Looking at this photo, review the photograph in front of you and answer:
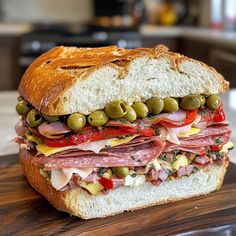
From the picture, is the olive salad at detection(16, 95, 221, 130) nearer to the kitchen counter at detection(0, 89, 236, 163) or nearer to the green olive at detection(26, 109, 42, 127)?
the green olive at detection(26, 109, 42, 127)

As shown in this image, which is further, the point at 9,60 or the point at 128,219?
the point at 9,60

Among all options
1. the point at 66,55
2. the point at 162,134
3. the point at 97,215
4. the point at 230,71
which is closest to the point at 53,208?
the point at 97,215

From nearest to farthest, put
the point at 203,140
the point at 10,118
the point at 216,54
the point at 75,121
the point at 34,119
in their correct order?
the point at 75,121 → the point at 34,119 → the point at 203,140 → the point at 10,118 → the point at 216,54

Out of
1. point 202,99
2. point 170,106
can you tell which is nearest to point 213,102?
point 202,99

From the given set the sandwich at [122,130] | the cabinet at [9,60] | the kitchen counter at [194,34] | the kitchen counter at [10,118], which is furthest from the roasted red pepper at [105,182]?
the cabinet at [9,60]

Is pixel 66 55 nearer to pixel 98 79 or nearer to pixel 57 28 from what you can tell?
pixel 98 79

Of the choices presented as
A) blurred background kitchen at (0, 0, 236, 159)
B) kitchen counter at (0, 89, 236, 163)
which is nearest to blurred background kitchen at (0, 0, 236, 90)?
blurred background kitchen at (0, 0, 236, 159)

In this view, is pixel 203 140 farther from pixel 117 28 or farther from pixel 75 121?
pixel 117 28
